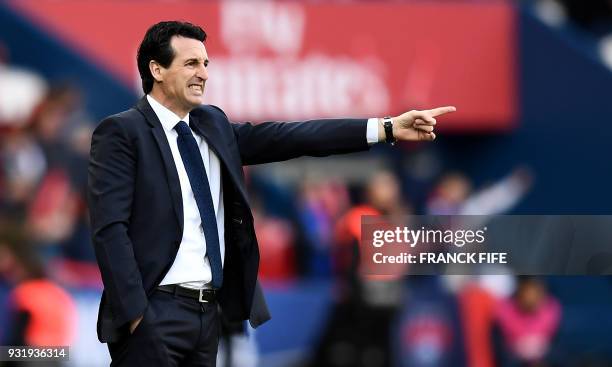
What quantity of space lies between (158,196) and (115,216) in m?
0.21

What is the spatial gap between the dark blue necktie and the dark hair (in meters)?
0.26

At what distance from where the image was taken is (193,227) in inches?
208

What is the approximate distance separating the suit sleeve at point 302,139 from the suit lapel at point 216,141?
4.9 inches

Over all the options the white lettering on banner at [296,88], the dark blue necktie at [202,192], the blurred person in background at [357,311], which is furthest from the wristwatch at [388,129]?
the white lettering on banner at [296,88]

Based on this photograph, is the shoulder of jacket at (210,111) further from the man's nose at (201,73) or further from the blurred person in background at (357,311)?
the blurred person in background at (357,311)

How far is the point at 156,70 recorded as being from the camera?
5367mm

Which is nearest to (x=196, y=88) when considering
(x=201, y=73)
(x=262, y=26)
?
(x=201, y=73)

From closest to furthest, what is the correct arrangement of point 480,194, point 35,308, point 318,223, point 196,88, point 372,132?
point 196,88
point 372,132
point 35,308
point 318,223
point 480,194

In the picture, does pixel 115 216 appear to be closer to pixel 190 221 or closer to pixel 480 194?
pixel 190 221

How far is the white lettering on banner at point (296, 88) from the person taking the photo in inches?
565

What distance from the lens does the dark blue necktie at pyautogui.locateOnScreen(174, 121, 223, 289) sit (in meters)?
5.28

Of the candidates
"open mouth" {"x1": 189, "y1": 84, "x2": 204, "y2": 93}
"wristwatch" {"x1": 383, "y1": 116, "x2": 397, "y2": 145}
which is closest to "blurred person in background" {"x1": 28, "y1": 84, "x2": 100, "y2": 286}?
"open mouth" {"x1": 189, "y1": 84, "x2": 204, "y2": 93}

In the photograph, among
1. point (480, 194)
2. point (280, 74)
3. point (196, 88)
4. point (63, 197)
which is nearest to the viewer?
point (196, 88)

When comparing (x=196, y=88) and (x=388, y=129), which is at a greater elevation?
(x=196, y=88)
